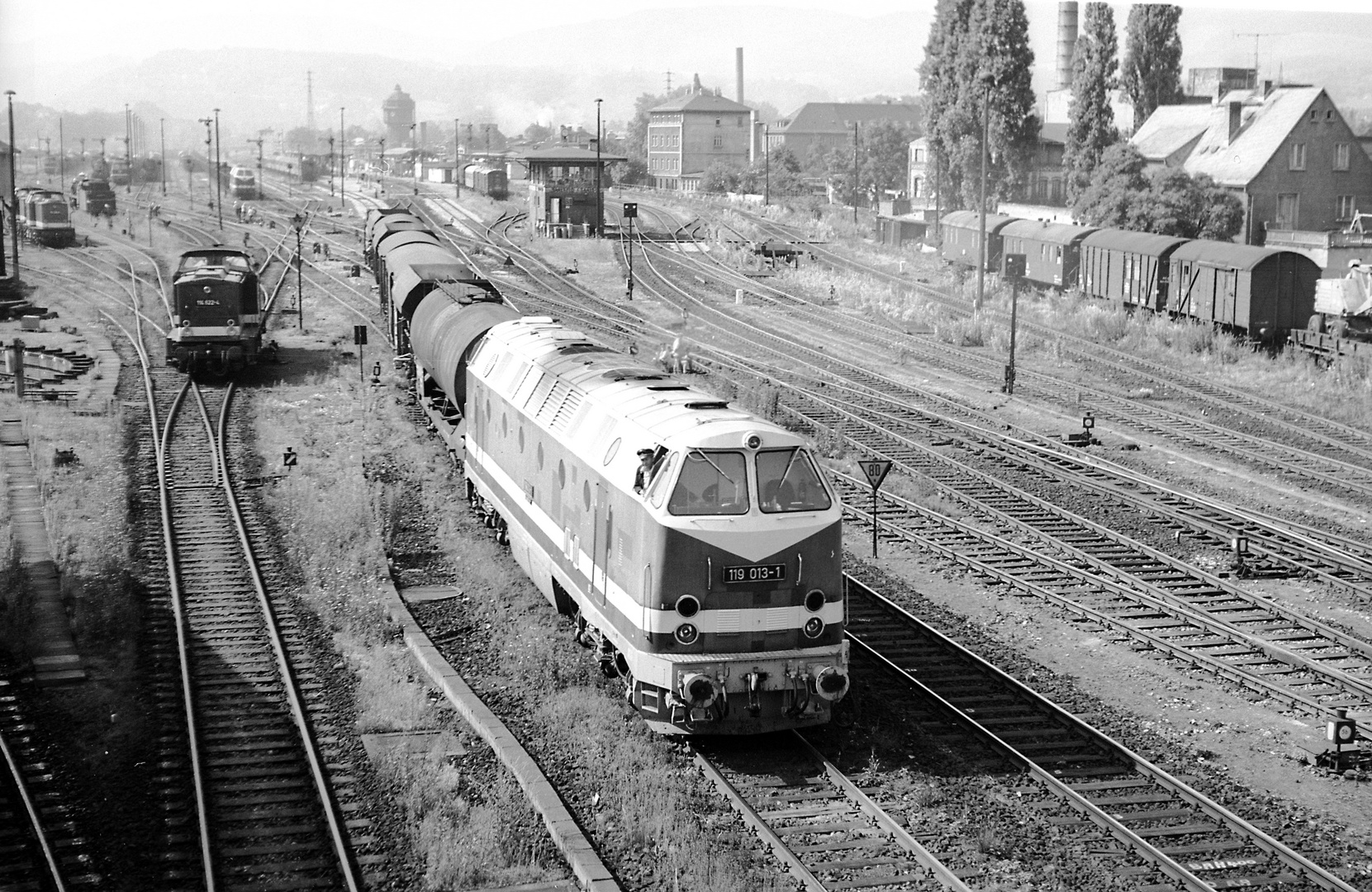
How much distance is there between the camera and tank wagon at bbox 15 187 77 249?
254 feet

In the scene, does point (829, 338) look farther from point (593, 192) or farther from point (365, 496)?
point (593, 192)

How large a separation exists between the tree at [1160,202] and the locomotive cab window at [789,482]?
163ft

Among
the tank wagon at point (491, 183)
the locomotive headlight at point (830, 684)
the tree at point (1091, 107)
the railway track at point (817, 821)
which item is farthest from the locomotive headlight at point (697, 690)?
the tank wagon at point (491, 183)

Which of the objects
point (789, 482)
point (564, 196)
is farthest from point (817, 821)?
point (564, 196)

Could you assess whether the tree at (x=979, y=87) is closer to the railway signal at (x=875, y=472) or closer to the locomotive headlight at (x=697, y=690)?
the railway signal at (x=875, y=472)

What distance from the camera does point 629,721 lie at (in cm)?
1573

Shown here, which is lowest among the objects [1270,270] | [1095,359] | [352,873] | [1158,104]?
[352,873]

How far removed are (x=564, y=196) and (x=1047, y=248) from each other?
101 feet

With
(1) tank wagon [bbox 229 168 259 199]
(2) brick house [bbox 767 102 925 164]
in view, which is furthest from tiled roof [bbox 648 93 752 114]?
(1) tank wagon [bbox 229 168 259 199]

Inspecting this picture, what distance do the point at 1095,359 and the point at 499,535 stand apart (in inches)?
1006

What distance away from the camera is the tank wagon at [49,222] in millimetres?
77375

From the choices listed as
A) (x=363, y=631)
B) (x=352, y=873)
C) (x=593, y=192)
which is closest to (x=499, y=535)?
(x=363, y=631)

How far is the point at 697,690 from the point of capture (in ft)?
47.2

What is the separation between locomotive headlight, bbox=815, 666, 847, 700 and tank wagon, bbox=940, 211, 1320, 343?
104ft
